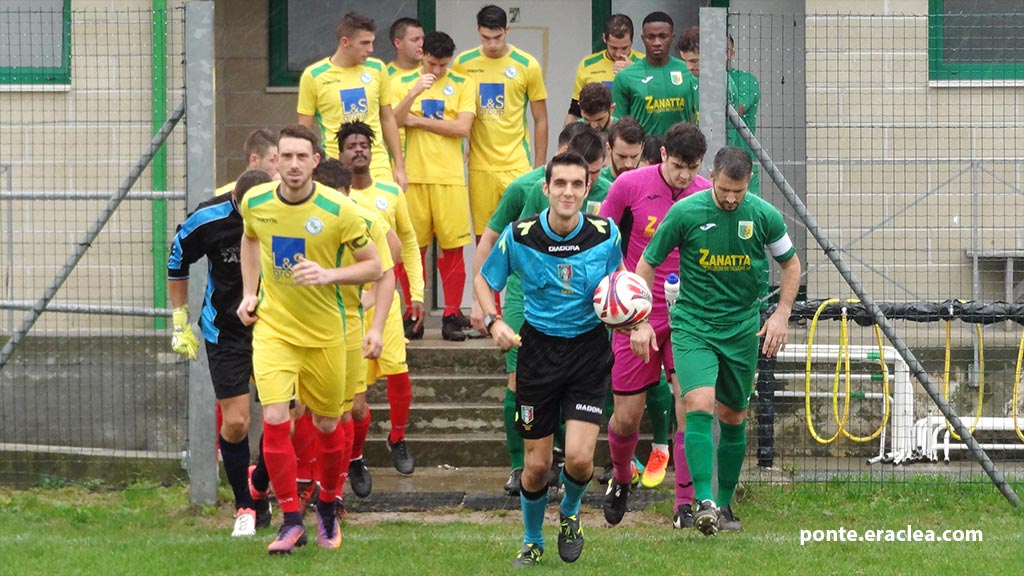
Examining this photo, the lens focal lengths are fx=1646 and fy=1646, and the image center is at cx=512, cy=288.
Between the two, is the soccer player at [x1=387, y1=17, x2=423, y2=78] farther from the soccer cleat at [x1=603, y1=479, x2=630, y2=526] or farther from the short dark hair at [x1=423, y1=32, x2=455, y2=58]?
the soccer cleat at [x1=603, y1=479, x2=630, y2=526]

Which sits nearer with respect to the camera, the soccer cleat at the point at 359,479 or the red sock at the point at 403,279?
the soccer cleat at the point at 359,479

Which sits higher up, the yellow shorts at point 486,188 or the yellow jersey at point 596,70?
the yellow jersey at point 596,70

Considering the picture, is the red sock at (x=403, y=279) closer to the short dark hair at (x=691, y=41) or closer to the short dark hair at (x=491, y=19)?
the short dark hair at (x=491, y=19)

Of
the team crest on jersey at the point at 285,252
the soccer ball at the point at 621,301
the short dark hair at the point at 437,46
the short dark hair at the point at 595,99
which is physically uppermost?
the short dark hair at the point at 437,46

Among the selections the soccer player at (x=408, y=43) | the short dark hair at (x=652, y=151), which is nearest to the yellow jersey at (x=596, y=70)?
the soccer player at (x=408, y=43)

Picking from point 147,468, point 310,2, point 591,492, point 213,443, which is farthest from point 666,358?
point 310,2

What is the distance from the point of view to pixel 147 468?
1165cm

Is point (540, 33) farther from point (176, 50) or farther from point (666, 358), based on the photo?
point (666, 358)

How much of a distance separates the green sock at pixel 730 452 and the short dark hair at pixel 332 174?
2612 millimetres

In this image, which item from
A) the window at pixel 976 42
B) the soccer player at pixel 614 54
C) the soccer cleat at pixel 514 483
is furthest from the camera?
the soccer player at pixel 614 54

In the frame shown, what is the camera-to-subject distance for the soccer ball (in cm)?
822

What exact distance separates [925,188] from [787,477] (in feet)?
8.44

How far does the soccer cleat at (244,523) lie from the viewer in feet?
31.7

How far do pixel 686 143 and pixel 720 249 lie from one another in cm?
72
